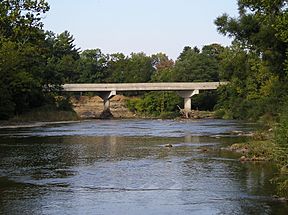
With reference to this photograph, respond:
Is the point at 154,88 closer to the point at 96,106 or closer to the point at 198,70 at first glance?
the point at 198,70

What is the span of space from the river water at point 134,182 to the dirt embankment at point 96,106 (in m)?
66.4

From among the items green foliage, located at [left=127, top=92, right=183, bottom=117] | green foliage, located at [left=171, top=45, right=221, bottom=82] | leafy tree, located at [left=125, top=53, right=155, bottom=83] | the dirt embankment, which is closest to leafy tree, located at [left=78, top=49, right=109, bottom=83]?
leafy tree, located at [left=125, top=53, right=155, bottom=83]

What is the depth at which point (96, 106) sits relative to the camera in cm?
10375

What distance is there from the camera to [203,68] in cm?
10544

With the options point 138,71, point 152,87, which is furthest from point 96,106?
point 138,71

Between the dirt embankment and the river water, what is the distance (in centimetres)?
6635

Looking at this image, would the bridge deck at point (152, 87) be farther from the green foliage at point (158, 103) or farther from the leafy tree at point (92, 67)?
the leafy tree at point (92, 67)

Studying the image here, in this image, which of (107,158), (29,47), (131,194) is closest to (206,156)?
(107,158)

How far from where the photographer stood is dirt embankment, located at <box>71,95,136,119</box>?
99.2 metres

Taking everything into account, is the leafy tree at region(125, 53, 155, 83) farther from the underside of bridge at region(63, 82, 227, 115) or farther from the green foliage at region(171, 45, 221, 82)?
the underside of bridge at region(63, 82, 227, 115)

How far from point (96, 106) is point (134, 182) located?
84310 millimetres

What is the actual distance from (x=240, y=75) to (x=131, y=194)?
57095 millimetres

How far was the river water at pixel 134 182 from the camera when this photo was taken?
15.5 meters

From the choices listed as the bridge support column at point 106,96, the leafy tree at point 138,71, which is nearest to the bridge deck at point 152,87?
the bridge support column at point 106,96
